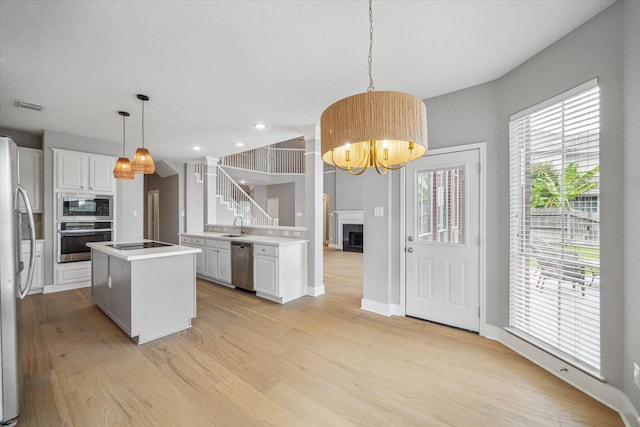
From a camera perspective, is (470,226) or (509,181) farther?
(470,226)

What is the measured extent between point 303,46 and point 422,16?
0.91m

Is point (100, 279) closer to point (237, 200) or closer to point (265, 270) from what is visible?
point (265, 270)

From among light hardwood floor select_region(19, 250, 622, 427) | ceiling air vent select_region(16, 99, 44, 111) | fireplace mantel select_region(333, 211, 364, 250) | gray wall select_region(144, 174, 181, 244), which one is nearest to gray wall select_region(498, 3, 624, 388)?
light hardwood floor select_region(19, 250, 622, 427)

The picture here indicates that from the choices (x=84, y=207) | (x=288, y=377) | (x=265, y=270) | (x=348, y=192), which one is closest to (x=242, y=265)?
(x=265, y=270)

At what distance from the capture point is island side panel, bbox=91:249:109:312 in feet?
10.8

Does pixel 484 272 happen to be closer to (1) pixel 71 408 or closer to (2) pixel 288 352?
(2) pixel 288 352

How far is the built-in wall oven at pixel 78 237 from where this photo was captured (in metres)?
4.52

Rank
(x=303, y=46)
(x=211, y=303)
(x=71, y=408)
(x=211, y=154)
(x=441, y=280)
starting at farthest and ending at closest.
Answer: (x=211, y=154) < (x=211, y=303) < (x=441, y=280) < (x=303, y=46) < (x=71, y=408)

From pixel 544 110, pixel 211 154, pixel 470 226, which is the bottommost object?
pixel 470 226

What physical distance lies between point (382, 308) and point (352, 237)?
5803 mm

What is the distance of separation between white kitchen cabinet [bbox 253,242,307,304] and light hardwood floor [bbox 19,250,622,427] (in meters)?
0.61

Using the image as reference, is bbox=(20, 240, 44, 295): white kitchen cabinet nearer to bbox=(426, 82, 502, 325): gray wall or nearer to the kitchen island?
the kitchen island

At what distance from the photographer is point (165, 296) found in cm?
291

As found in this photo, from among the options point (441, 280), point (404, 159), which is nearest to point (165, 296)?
point (404, 159)
